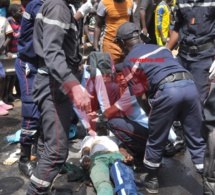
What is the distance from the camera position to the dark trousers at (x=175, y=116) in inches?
133

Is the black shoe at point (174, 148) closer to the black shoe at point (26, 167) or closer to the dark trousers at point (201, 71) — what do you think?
the dark trousers at point (201, 71)

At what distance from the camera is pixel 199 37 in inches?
173

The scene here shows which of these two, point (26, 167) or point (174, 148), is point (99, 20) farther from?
point (26, 167)

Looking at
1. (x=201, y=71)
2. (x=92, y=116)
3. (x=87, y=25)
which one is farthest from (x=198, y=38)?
(x=87, y=25)

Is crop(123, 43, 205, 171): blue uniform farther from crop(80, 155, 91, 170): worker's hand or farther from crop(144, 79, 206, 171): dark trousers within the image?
crop(80, 155, 91, 170): worker's hand

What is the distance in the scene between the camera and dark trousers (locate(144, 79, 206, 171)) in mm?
3369

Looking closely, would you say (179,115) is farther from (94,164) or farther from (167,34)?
(167,34)

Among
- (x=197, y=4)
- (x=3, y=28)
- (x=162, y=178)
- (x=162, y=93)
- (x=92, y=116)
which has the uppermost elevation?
(x=197, y=4)

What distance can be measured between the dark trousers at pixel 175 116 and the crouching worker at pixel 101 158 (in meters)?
0.45

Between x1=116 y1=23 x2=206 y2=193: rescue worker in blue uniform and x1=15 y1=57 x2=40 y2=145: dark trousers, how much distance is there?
40.2 inches

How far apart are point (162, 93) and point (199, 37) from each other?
4.47ft

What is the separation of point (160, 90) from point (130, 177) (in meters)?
0.93

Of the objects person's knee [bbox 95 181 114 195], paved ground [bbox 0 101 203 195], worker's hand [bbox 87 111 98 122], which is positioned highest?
person's knee [bbox 95 181 114 195]

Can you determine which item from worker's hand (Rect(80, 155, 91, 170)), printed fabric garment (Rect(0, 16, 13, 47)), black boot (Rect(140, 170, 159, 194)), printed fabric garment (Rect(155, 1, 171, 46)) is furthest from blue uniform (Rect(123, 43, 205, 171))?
printed fabric garment (Rect(155, 1, 171, 46))
